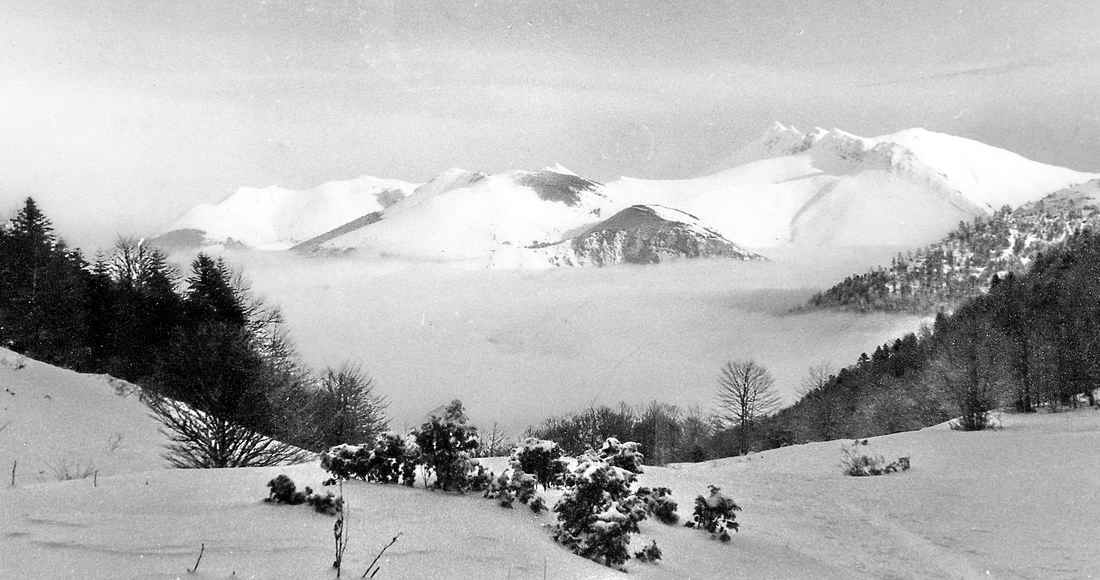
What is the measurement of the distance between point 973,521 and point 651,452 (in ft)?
223

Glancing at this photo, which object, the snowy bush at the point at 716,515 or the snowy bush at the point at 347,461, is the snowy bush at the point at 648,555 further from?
the snowy bush at the point at 347,461

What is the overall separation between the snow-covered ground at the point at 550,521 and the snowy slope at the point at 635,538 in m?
0.03

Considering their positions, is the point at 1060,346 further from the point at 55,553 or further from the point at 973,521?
the point at 55,553

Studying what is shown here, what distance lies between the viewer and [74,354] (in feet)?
124

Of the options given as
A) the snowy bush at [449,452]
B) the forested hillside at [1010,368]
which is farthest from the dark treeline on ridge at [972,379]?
the snowy bush at [449,452]

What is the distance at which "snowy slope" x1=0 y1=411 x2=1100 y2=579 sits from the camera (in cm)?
607

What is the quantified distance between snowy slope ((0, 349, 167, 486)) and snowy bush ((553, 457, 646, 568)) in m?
10.9

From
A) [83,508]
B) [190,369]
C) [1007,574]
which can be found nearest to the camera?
[83,508]

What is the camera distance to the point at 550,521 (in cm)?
1041

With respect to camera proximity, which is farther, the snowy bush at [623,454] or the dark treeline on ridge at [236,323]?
the dark treeline on ridge at [236,323]

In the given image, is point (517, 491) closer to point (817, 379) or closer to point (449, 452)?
point (449, 452)

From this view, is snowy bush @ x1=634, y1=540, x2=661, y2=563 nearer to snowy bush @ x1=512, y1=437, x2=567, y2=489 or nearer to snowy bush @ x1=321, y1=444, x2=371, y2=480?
snowy bush @ x1=512, y1=437, x2=567, y2=489

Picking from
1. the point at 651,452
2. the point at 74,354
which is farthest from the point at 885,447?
the point at 651,452

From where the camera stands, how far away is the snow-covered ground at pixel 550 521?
6.09 meters
